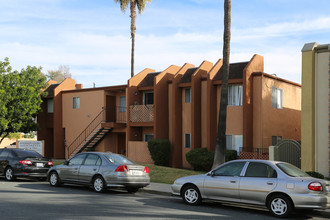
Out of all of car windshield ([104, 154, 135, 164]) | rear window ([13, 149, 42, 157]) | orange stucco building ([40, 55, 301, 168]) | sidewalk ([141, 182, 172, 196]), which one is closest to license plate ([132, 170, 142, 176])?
car windshield ([104, 154, 135, 164])

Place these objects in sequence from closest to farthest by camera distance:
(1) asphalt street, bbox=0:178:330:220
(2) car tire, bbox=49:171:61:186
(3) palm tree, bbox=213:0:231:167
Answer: (1) asphalt street, bbox=0:178:330:220
(2) car tire, bbox=49:171:61:186
(3) palm tree, bbox=213:0:231:167

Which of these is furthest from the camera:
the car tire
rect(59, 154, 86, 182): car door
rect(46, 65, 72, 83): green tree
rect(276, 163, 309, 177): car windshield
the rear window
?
rect(46, 65, 72, 83): green tree

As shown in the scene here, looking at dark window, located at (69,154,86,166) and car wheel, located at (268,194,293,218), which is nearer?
car wheel, located at (268,194,293,218)

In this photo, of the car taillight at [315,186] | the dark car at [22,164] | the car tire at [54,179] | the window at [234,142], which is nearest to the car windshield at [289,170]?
the car taillight at [315,186]

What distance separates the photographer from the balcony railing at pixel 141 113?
89.9 feet

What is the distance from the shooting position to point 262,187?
10.3 m

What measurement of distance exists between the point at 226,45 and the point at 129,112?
38.3 ft

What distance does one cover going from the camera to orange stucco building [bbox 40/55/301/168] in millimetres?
A: 23984

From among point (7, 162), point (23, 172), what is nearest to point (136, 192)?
A: point (23, 172)

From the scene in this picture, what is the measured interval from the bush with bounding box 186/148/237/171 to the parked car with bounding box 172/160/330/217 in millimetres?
11489

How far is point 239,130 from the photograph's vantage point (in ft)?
80.2

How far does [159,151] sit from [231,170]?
14518 millimetres

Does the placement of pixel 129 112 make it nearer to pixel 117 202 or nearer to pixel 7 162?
pixel 7 162

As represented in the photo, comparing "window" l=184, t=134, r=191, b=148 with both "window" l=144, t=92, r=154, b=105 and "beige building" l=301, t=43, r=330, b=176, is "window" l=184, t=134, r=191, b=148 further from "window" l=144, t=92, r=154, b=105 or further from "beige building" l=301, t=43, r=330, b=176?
"beige building" l=301, t=43, r=330, b=176
